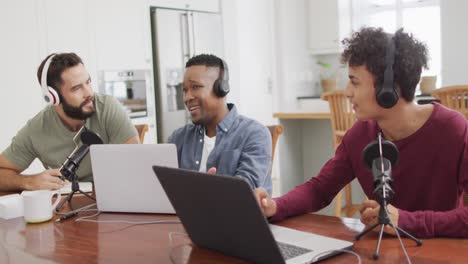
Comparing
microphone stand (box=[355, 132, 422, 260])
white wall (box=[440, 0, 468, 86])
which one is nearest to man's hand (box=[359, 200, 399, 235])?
microphone stand (box=[355, 132, 422, 260])

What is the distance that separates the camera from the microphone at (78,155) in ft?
5.88

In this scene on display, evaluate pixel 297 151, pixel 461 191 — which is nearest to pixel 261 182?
pixel 461 191

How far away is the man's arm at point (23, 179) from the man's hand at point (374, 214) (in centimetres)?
108

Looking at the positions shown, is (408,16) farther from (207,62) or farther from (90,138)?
(90,138)

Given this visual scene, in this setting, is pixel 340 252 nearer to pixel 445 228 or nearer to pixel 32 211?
pixel 445 228

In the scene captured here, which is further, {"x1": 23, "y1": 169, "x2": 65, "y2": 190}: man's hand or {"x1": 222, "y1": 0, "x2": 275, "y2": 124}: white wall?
{"x1": 222, "y1": 0, "x2": 275, "y2": 124}: white wall

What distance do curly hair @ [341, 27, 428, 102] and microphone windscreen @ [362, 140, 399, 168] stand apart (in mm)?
269

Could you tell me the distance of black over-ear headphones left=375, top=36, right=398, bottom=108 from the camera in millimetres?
1398

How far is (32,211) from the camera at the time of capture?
1.63m

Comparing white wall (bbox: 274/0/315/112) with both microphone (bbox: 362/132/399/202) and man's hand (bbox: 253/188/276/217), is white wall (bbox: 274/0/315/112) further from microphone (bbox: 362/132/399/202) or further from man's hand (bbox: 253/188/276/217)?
microphone (bbox: 362/132/399/202)

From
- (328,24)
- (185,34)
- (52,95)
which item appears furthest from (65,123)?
(328,24)

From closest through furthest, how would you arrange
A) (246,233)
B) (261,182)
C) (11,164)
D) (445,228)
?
1. (246,233)
2. (445,228)
3. (261,182)
4. (11,164)

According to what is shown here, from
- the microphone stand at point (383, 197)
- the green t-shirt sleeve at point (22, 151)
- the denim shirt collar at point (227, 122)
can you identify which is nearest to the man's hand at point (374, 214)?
the microphone stand at point (383, 197)

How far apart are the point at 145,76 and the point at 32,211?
3.15 meters
